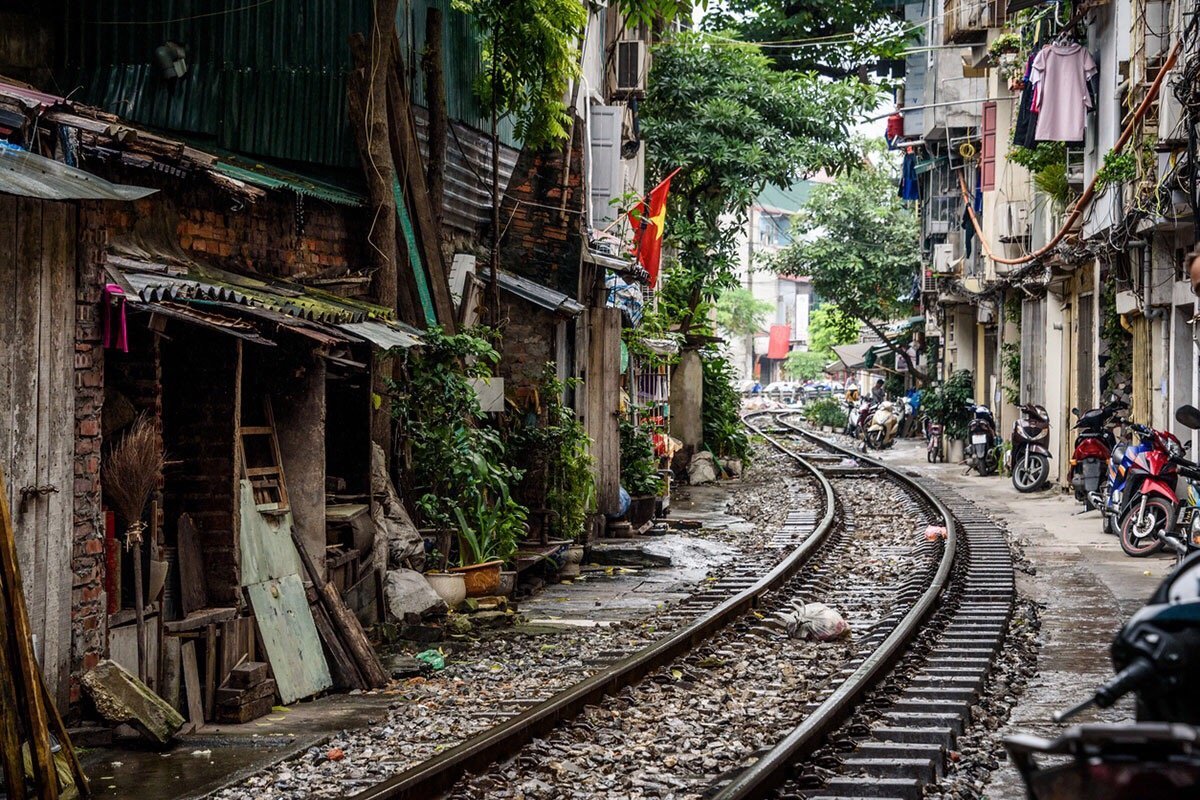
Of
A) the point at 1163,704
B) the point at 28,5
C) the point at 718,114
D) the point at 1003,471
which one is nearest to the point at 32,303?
the point at 28,5

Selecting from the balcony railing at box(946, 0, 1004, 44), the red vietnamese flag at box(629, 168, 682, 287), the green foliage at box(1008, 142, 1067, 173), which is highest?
the balcony railing at box(946, 0, 1004, 44)

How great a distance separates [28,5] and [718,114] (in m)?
16.7

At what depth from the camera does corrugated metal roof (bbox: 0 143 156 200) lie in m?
6.00

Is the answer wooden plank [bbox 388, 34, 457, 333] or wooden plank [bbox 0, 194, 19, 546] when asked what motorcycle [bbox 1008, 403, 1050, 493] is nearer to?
wooden plank [bbox 388, 34, 457, 333]

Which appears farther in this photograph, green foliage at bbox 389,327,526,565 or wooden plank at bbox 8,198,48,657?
green foliage at bbox 389,327,526,565

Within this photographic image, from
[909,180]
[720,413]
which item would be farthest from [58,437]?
[909,180]

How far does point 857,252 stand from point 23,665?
3991 centimetres

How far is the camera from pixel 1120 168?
16938 millimetres

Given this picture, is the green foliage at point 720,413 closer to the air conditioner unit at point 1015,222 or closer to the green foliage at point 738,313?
the air conditioner unit at point 1015,222

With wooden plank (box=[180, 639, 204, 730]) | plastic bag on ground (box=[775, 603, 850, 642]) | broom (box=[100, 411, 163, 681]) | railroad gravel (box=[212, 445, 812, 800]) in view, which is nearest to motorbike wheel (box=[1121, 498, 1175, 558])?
railroad gravel (box=[212, 445, 812, 800])

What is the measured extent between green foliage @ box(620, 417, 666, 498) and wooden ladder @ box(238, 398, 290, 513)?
8.81 meters

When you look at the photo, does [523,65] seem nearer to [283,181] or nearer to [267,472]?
[283,181]

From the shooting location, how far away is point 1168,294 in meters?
17.0

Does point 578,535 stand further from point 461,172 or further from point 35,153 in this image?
point 35,153
